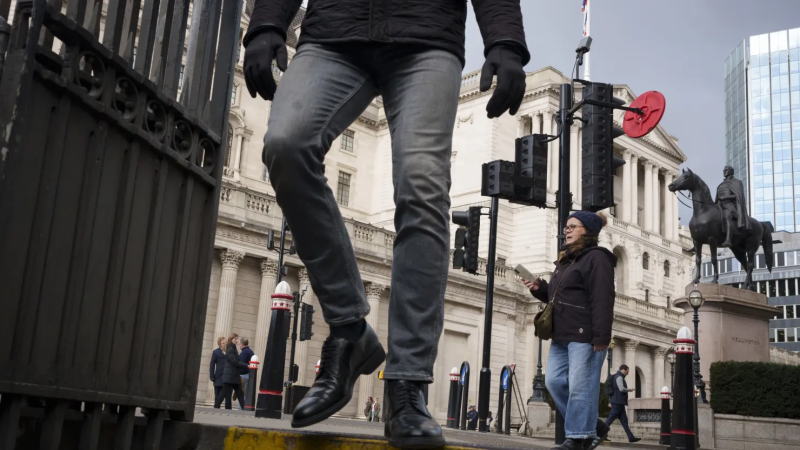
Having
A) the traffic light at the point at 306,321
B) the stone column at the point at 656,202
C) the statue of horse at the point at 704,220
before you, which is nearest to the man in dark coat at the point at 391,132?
the statue of horse at the point at 704,220

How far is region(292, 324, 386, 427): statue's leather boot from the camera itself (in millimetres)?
2861

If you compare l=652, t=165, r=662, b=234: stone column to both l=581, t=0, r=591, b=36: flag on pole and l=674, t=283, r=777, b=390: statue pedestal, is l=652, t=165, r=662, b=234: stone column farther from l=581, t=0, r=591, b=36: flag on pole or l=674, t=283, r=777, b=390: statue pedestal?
l=581, t=0, r=591, b=36: flag on pole

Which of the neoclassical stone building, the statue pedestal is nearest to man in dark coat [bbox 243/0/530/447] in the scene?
the statue pedestal

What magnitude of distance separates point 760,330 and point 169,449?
18.4 m

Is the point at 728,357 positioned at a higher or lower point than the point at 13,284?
higher

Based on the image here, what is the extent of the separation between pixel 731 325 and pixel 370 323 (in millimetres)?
16917

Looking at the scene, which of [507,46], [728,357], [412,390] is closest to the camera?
[412,390]

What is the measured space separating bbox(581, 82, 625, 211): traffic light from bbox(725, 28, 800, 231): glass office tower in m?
132

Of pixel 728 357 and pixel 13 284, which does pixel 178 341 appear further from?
pixel 728 357

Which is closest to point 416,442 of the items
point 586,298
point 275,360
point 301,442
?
point 301,442

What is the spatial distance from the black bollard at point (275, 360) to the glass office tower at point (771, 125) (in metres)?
135

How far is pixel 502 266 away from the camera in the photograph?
39.9 m

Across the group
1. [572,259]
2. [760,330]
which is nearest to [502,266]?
[760,330]

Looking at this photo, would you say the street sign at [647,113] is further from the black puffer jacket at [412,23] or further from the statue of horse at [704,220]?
the black puffer jacket at [412,23]
